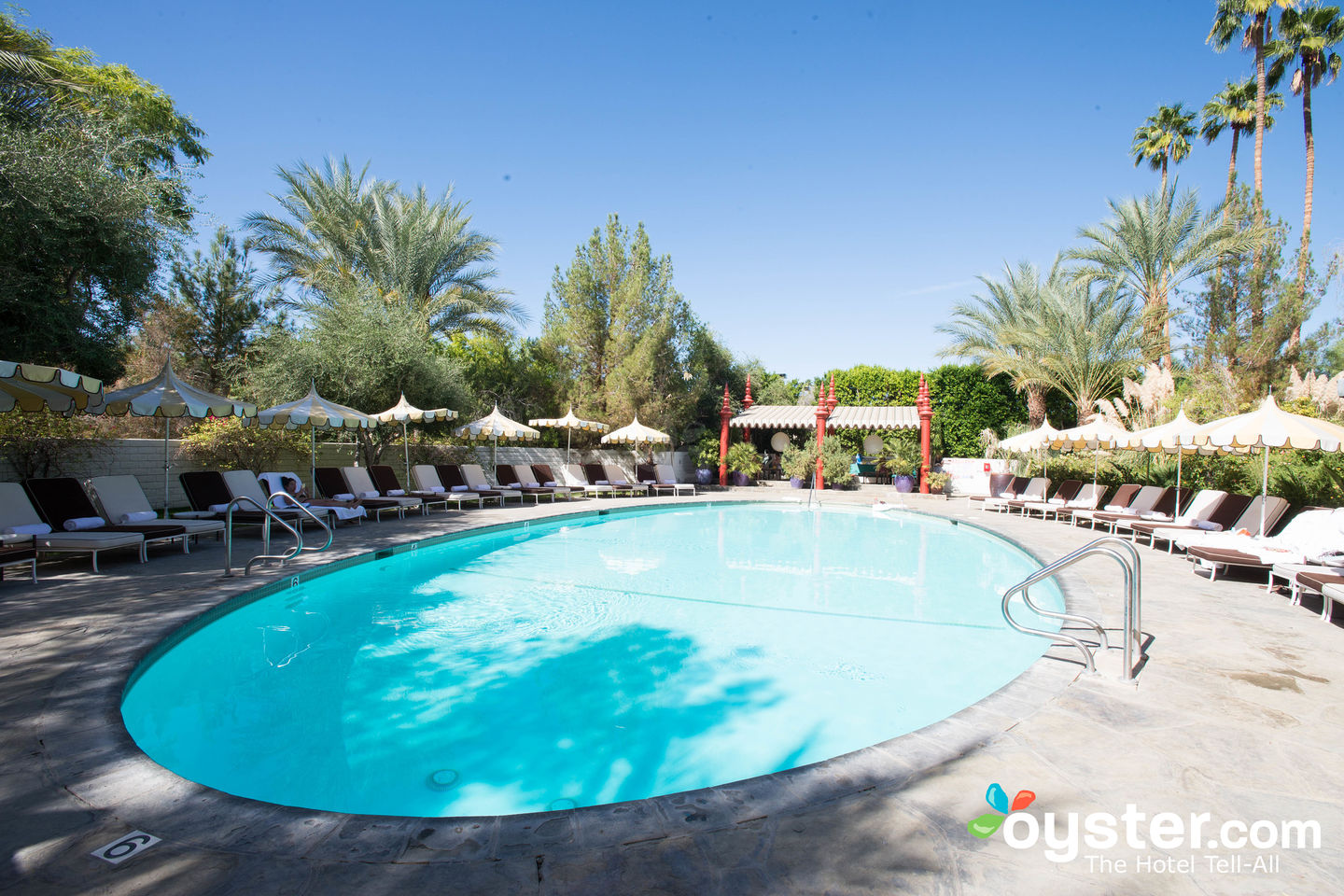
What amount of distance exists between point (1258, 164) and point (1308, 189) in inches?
87.9

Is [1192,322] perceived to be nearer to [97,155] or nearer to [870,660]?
[870,660]

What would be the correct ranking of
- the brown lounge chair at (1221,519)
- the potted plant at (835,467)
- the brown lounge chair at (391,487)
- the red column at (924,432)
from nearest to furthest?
the brown lounge chair at (1221,519)
the brown lounge chair at (391,487)
the red column at (924,432)
the potted plant at (835,467)

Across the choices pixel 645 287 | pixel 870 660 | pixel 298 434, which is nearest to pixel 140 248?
pixel 298 434

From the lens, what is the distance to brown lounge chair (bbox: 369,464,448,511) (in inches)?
532

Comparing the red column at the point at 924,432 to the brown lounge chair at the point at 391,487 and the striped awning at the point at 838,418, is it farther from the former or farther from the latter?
the brown lounge chair at the point at 391,487

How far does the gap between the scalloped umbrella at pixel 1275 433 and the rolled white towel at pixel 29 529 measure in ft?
48.0

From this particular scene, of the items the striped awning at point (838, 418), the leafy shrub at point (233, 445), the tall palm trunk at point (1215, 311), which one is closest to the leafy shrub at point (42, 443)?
the leafy shrub at point (233, 445)

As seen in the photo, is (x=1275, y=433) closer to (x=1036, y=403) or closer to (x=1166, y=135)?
(x=1036, y=403)

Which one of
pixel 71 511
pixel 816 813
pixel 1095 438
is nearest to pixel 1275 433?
pixel 1095 438

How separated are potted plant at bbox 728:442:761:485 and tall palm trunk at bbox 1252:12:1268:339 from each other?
15.4 m

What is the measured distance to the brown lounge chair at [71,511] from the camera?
7852 millimetres

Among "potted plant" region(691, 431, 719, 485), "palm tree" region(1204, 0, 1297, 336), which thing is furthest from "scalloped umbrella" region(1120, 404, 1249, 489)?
"potted plant" region(691, 431, 719, 485)

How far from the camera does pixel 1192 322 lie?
71.9 feet

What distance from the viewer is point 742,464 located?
23406 mm
